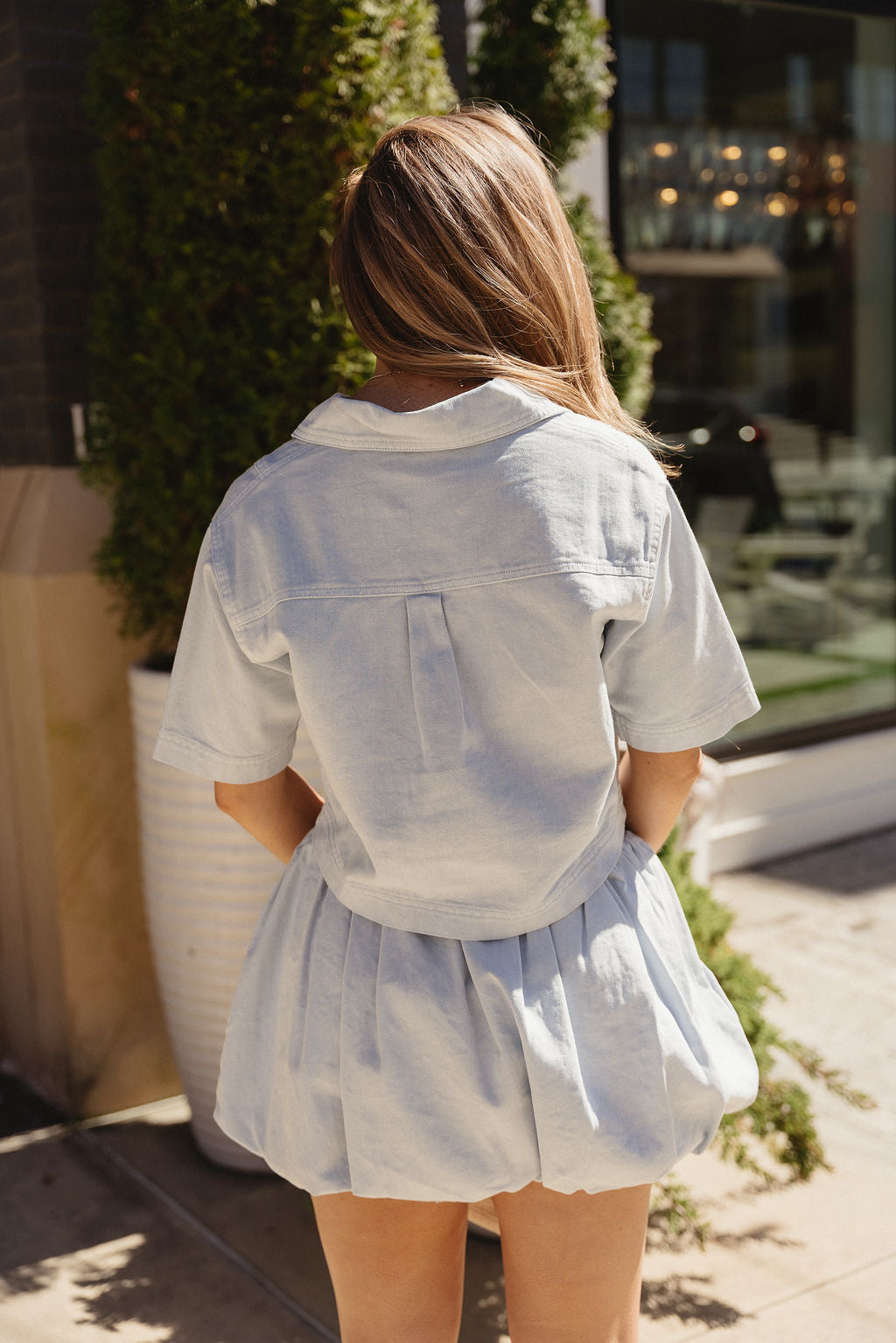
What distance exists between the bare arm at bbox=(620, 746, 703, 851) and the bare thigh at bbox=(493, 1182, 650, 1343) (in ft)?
1.42

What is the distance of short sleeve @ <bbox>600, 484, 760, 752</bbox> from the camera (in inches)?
55.8

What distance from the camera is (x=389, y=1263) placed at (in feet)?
4.92

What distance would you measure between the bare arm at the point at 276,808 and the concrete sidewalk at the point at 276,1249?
4.32 ft

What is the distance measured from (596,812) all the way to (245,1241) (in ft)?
6.20

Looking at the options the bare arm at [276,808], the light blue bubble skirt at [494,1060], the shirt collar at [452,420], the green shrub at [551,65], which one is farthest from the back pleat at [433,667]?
the green shrub at [551,65]

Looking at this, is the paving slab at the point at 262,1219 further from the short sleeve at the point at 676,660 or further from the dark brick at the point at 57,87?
the dark brick at the point at 57,87

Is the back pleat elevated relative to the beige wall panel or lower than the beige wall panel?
elevated

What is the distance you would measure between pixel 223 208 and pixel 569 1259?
2.20 m

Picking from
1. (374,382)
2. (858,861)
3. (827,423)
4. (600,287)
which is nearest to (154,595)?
(600,287)

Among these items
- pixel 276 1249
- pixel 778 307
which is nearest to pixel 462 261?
pixel 276 1249

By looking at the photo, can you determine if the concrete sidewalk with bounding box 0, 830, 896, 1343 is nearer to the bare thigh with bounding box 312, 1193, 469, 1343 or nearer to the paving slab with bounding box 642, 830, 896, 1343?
the paving slab with bounding box 642, 830, 896, 1343

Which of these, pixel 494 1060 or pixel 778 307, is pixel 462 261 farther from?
pixel 778 307

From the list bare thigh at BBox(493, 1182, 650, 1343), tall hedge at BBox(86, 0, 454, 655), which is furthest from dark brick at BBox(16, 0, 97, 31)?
bare thigh at BBox(493, 1182, 650, 1343)

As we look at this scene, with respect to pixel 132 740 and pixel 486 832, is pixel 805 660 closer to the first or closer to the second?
pixel 132 740
